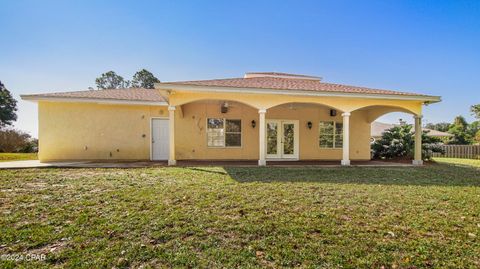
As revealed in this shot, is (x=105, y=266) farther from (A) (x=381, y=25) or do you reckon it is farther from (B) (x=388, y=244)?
(A) (x=381, y=25)

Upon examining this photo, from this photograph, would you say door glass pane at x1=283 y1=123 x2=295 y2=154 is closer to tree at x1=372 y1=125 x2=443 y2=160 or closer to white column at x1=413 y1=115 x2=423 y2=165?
tree at x1=372 y1=125 x2=443 y2=160

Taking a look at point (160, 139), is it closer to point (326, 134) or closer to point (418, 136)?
point (326, 134)

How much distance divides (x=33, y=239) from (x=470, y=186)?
30.1ft

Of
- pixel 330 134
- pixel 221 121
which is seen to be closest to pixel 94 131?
pixel 221 121

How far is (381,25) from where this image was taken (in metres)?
12.5

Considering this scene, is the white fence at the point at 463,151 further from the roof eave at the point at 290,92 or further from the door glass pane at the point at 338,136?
the roof eave at the point at 290,92

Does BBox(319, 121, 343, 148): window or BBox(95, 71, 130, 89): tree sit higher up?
BBox(95, 71, 130, 89): tree

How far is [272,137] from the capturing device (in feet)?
38.3

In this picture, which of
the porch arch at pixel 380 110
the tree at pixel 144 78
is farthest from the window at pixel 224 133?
the tree at pixel 144 78

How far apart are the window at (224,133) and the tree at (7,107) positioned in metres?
33.0

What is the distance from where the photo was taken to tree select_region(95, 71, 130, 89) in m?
38.4

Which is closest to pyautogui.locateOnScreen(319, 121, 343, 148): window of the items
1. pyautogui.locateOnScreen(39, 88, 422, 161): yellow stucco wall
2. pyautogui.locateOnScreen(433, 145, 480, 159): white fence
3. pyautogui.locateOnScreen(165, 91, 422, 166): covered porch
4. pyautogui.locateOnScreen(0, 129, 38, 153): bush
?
A: pyautogui.locateOnScreen(165, 91, 422, 166): covered porch

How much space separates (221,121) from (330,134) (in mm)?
6042

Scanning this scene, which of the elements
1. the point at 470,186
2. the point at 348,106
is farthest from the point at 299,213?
the point at 348,106
